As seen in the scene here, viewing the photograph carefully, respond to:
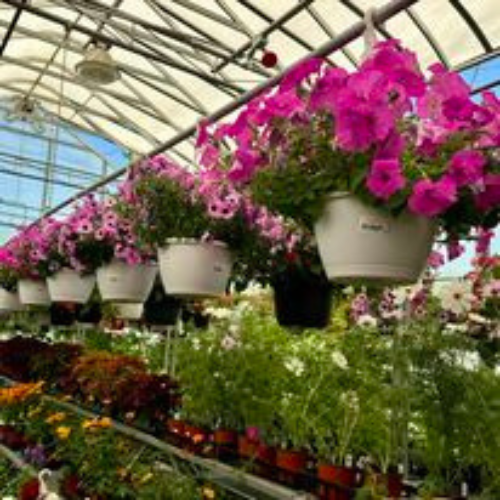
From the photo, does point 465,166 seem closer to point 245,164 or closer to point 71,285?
point 245,164

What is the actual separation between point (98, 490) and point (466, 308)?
144cm

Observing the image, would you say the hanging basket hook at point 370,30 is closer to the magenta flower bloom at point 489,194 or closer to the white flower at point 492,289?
the magenta flower bloom at point 489,194

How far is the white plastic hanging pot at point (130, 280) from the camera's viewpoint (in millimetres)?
2355

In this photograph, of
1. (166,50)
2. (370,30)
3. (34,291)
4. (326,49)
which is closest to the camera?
(370,30)

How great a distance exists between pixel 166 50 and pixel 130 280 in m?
6.82

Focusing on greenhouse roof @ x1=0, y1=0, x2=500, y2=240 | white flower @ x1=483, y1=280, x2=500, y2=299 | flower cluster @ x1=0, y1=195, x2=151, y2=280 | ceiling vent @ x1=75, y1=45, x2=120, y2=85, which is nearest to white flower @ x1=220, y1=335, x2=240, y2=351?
flower cluster @ x1=0, y1=195, x2=151, y2=280

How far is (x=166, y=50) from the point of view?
874cm

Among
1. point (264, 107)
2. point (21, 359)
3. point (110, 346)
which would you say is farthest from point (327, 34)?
point (264, 107)

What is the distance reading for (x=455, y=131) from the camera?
119cm

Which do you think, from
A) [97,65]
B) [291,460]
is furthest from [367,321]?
[97,65]

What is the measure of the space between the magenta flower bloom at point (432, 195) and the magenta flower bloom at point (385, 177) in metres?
0.03

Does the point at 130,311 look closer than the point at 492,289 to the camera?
No

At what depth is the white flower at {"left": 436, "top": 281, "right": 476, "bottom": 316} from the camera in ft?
9.13

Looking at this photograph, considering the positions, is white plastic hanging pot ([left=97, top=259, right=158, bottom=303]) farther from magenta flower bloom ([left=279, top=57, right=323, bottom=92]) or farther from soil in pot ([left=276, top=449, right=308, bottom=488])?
magenta flower bloom ([left=279, top=57, right=323, bottom=92])
